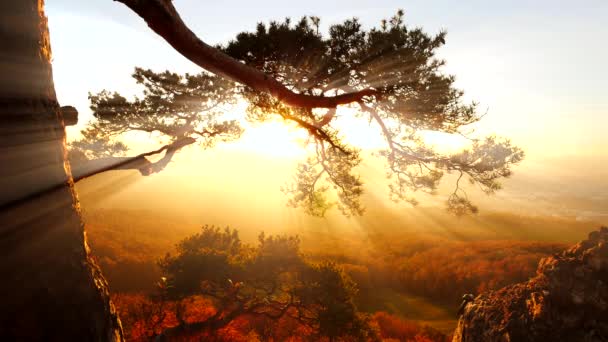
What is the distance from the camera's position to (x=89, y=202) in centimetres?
4844

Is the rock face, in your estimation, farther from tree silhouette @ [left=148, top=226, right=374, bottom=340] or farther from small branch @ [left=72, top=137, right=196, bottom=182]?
small branch @ [left=72, top=137, right=196, bottom=182]

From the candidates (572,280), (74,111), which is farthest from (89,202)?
(572,280)


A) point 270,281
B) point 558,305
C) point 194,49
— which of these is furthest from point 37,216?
point 270,281

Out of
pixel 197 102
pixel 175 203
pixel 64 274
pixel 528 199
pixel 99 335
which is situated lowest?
pixel 528 199

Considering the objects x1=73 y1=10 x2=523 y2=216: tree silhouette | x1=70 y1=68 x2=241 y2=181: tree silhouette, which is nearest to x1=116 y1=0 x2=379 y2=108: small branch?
x1=73 y1=10 x2=523 y2=216: tree silhouette

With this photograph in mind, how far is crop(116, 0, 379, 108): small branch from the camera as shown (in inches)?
140

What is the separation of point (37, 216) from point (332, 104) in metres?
4.50

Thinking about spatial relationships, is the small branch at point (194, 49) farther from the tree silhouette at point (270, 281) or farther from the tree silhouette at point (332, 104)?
the tree silhouette at point (270, 281)

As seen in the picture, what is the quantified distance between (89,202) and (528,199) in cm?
13591

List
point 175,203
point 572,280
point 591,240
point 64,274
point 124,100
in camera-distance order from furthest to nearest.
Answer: point 175,203, point 124,100, point 591,240, point 572,280, point 64,274

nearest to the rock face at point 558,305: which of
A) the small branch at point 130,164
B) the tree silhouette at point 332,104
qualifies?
the tree silhouette at point 332,104

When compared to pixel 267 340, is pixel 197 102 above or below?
above

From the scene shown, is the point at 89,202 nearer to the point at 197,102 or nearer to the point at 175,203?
the point at 175,203

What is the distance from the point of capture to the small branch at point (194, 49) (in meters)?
3.55
